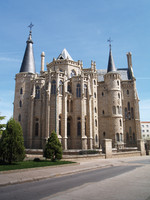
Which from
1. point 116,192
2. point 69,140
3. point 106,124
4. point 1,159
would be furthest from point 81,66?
point 116,192

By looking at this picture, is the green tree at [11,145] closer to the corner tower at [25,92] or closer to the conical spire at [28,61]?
the corner tower at [25,92]

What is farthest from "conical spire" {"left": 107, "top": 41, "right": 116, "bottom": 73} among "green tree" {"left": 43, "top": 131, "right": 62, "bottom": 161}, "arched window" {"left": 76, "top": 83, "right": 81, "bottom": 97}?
"green tree" {"left": 43, "top": 131, "right": 62, "bottom": 161}

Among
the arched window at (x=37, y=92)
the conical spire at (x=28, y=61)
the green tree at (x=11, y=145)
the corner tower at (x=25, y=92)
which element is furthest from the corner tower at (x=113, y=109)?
the green tree at (x=11, y=145)

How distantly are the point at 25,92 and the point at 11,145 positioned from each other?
24787mm

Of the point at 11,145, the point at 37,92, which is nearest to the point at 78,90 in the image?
the point at 37,92

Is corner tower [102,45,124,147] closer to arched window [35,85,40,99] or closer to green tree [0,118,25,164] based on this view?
arched window [35,85,40,99]

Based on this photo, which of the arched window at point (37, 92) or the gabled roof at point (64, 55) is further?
the gabled roof at point (64, 55)

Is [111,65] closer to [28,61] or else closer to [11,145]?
[28,61]

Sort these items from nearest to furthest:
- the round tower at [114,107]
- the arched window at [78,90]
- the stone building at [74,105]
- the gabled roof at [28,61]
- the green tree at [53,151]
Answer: the green tree at [53,151] < the stone building at [74,105] < the arched window at [78,90] < the gabled roof at [28,61] < the round tower at [114,107]

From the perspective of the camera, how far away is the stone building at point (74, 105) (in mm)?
34781

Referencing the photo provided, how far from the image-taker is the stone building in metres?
34.8

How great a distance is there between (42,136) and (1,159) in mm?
19012

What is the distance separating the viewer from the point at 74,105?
120 feet

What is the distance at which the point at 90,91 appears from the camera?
3884cm
